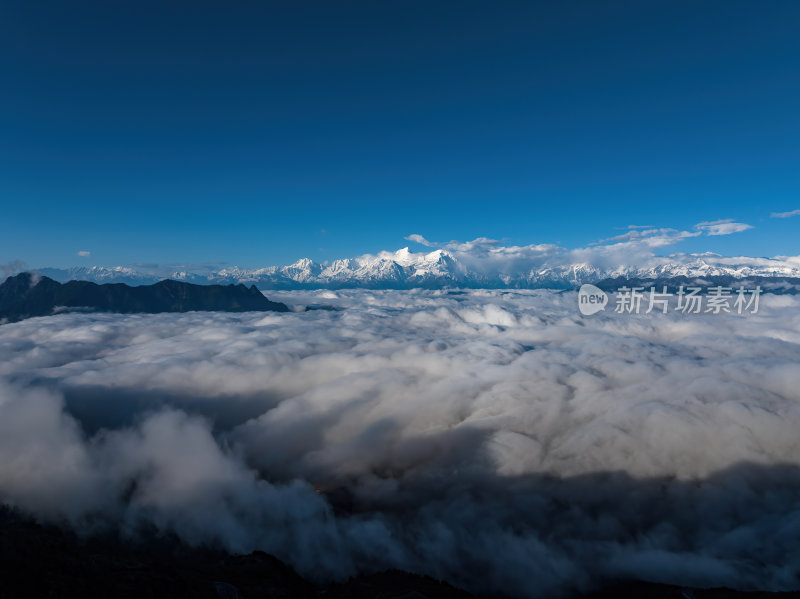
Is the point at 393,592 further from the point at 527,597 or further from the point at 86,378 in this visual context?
the point at 86,378

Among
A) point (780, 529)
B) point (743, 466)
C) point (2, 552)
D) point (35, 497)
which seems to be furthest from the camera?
point (743, 466)

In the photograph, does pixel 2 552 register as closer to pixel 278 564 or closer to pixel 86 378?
pixel 278 564

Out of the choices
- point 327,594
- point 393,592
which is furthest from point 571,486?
point 327,594

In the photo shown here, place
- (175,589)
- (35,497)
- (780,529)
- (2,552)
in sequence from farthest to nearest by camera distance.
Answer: (35,497) → (780,529) → (175,589) → (2,552)

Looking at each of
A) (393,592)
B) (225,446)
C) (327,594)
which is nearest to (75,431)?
(225,446)

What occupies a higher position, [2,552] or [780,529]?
[2,552]

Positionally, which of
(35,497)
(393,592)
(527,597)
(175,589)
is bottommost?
(527,597)

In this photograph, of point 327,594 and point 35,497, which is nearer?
point 327,594
